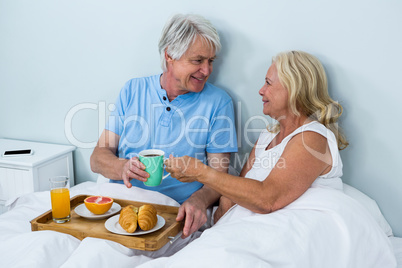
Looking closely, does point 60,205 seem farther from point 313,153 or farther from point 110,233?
point 313,153

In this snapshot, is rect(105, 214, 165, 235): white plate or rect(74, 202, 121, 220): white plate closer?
rect(105, 214, 165, 235): white plate

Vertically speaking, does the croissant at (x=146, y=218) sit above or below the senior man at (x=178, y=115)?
below

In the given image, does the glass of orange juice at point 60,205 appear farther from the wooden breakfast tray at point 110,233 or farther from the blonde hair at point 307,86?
the blonde hair at point 307,86

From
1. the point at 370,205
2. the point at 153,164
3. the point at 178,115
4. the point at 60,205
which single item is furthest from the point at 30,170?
the point at 370,205

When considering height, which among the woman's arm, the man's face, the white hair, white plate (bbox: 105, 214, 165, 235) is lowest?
white plate (bbox: 105, 214, 165, 235)

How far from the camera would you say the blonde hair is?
1572 mm

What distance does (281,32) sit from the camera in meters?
1.79

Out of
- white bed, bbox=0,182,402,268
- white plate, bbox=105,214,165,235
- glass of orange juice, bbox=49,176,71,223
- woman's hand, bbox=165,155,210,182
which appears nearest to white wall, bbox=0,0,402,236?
white bed, bbox=0,182,402,268

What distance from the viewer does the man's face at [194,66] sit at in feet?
5.72

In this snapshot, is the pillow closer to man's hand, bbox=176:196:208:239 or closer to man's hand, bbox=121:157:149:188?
man's hand, bbox=176:196:208:239

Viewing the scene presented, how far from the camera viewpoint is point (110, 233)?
4.38ft

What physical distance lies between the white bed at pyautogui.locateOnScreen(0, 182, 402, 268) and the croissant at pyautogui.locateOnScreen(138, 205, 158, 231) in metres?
0.09

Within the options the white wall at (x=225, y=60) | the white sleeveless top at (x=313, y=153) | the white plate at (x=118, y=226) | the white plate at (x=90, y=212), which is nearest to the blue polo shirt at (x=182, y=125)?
the white wall at (x=225, y=60)

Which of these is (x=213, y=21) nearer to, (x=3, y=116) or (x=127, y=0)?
(x=127, y=0)
